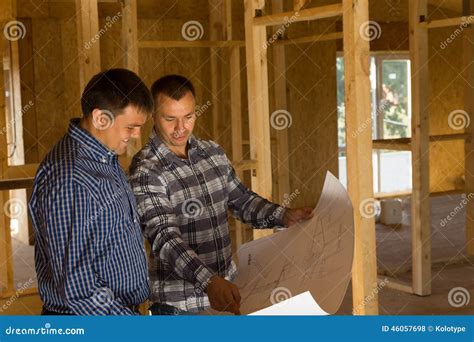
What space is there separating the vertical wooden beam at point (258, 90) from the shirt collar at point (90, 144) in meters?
0.95

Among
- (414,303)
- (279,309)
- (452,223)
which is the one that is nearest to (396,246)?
(452,223)

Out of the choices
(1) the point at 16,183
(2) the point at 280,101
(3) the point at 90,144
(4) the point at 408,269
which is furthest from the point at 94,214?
(2) the point at 280,101

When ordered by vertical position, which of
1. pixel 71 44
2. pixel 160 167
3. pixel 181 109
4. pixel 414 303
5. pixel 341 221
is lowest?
pixel 414 303

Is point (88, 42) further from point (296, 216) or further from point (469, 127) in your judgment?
point (469, 127)

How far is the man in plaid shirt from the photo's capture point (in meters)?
2.25

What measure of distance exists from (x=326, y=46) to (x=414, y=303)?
441 centimetres

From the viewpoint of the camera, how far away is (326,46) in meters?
8.90

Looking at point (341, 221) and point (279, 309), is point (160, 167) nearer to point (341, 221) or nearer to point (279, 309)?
point (341, 221)
